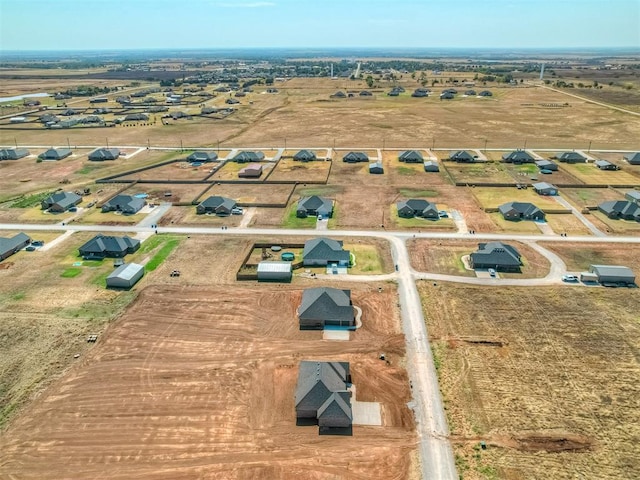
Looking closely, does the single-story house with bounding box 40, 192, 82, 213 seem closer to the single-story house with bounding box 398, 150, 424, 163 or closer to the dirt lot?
the dirt lot

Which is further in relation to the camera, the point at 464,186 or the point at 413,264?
the point at 464,186

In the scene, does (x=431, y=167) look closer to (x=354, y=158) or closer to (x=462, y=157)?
(x=462, y=157)

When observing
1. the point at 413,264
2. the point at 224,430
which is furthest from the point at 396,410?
the point at 413,264

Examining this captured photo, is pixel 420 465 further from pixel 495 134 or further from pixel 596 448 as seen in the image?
pixel 495 134

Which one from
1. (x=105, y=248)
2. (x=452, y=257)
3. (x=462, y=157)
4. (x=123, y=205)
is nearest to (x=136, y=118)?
(x=123, y=205)

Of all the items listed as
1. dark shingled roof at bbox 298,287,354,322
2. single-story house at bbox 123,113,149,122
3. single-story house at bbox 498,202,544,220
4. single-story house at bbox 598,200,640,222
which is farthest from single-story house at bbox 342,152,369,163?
single-story house at bbox 123,113,149,122

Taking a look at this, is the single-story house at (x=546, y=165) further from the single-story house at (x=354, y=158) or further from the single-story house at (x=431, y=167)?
the single-story house at (x=354, y=158)
